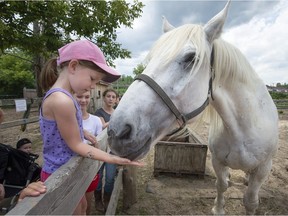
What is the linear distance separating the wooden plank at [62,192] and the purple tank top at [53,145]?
11cm

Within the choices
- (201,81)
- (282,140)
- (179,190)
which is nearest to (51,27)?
(179,190)

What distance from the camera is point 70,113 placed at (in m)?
1.23

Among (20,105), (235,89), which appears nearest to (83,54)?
(235,89)

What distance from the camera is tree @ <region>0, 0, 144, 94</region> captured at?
4496 mm

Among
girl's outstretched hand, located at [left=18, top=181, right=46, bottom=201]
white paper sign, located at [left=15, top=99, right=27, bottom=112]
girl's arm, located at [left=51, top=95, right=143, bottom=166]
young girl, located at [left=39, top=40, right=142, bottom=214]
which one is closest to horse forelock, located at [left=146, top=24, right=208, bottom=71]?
young girl, located at [left=39, top=40, right=142, bottom=214]

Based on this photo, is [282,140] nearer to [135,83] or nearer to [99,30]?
[99,30]

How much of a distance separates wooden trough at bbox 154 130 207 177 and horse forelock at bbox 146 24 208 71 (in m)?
2.95

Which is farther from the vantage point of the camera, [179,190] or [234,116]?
[179,190]

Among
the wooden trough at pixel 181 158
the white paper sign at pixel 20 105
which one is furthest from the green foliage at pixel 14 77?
the wooden trough at pixel 181 158

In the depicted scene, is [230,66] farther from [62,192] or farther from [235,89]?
[62,192]

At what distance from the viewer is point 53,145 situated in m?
1.38

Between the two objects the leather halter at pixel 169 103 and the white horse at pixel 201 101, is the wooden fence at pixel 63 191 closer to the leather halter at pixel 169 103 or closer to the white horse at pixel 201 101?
the white horse at pixel 201 101

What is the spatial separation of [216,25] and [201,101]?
1.88 feet

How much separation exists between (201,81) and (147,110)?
526 mm
